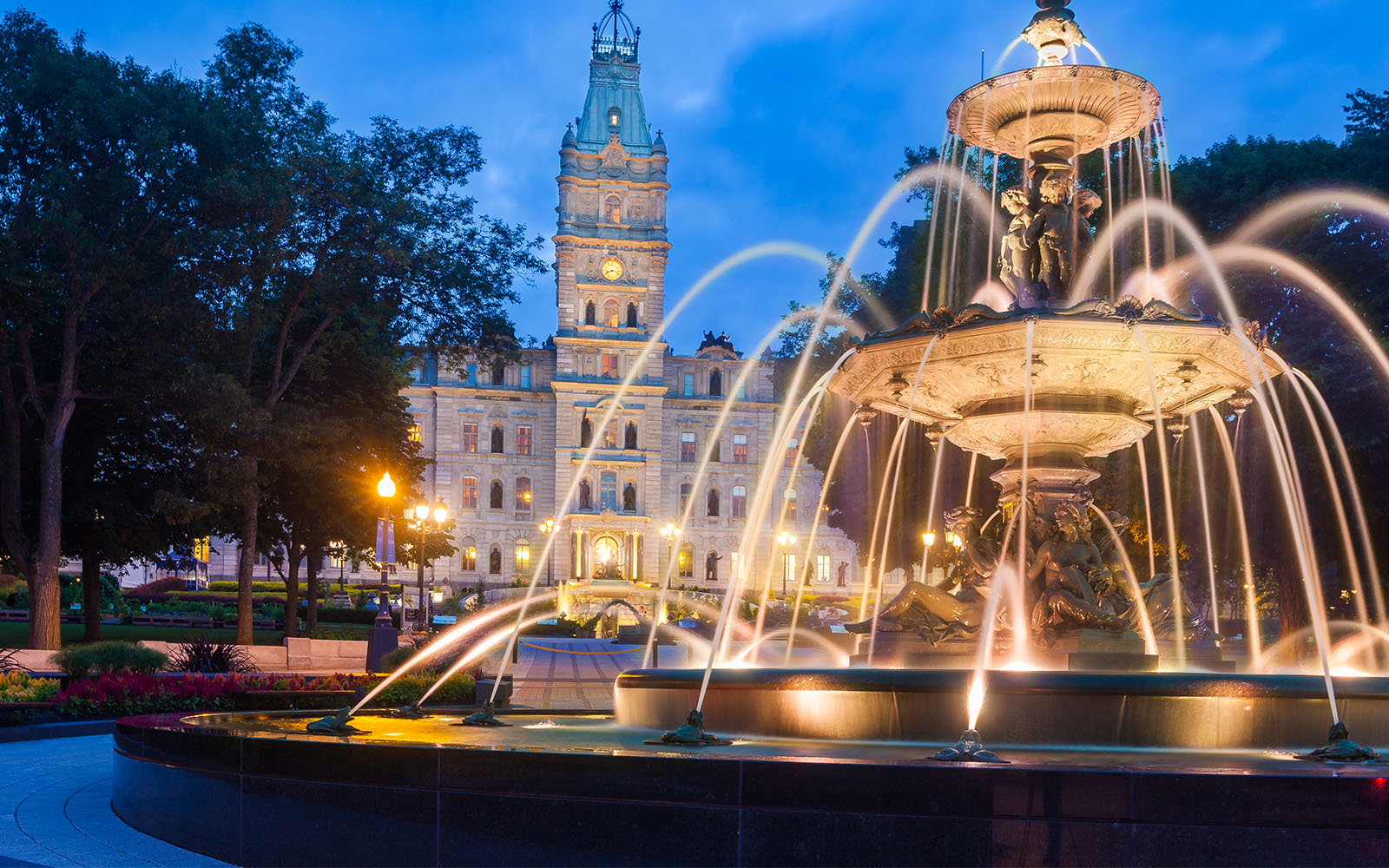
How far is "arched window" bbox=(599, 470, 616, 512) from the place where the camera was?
7750 cm

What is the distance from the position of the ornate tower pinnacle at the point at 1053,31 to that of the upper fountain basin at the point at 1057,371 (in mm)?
3133

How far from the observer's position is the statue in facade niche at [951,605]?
9812 millimetres

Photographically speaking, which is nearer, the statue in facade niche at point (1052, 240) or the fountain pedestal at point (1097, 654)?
the fountain pedestal at point (1097, 654)

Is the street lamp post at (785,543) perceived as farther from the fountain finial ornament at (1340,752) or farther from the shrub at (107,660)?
the fountain finial ornament at (1340,752)

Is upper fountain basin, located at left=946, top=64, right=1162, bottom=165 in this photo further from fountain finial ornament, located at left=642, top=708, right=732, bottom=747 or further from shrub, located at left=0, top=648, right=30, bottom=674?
shrub, located at left=0, top=648, right=30, bottom=674

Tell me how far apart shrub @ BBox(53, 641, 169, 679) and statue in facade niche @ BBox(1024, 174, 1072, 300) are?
1306cm

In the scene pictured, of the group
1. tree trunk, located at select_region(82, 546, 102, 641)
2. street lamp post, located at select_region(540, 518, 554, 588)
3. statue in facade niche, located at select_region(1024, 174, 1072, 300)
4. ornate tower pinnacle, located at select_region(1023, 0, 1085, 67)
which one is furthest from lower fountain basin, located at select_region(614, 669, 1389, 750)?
street lamp post, located at select_region(540, 518, 554, 588)

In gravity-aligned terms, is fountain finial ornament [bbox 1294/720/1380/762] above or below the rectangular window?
below

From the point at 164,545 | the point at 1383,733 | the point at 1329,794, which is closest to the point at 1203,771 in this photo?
the point at 1329,794

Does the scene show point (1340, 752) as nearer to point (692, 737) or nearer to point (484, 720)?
point (692, 737)

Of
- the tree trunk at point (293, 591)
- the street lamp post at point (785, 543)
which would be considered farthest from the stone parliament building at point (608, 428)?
the tree trunk at point (293, 591)

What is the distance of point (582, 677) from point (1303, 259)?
15.7 meters

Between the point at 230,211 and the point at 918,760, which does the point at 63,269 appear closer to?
the point at 230,211

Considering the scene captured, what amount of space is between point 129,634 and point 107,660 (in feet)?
59.6
